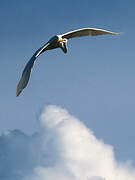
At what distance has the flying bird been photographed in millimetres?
43562

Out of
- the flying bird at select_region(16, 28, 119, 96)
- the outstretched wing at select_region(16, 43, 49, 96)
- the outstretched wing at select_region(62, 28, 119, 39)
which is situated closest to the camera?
the outstretched wing at select_region(16, 43, 49, 96)

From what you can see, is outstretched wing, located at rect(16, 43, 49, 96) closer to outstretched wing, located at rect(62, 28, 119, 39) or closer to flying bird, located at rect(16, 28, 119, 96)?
flying bird, located at rect(16, 28, 119, 96)

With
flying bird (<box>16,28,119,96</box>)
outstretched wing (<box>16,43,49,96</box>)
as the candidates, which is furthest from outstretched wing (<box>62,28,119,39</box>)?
outstretched wing (<box>16,43,49,96</box>)

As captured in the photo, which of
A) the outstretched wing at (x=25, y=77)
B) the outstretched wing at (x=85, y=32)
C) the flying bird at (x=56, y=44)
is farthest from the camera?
the outstretched wing at (x=85, y=32)

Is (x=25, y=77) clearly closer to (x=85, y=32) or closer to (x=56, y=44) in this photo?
(x=56, y=44)

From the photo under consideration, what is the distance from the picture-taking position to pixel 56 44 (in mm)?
48469

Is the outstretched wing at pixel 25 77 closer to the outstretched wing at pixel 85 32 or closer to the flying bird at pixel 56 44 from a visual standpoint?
the flying bird at pixel 56 44

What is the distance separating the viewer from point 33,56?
152 ft

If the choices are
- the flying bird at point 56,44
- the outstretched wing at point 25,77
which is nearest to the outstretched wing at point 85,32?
the flying bird at point 56,44

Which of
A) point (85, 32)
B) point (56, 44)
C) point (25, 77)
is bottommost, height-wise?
point (25, 77)

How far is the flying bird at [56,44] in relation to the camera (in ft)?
143

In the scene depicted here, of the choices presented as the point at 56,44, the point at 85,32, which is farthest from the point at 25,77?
the point at 85,32

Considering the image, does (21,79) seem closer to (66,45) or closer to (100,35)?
(66,45)

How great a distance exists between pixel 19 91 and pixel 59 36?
29.0 feet
